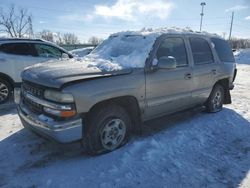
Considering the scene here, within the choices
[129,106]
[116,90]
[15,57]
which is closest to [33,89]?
[116,90]

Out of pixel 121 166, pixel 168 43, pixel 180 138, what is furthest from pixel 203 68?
pixel 121 166

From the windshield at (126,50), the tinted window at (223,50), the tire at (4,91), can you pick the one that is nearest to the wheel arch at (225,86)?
the tinted window at (223,50)

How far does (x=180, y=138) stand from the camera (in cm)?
453

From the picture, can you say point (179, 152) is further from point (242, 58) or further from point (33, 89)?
point (242, 58)

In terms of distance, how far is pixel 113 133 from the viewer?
3930 mm

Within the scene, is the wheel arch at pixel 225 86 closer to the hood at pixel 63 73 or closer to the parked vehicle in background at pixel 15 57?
the hood at pixel 63 73

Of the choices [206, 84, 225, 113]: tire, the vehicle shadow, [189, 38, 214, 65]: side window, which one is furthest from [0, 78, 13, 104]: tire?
[206, 84, 225, 113]: tire

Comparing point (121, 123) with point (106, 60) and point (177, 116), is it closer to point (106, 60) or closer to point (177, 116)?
point (106, 60)

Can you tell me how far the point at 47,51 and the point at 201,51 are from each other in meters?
4.77

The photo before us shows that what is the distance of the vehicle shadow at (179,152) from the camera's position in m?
3.38

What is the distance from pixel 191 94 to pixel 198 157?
155 cm

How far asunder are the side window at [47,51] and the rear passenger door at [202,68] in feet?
14.9

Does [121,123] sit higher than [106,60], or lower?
lower

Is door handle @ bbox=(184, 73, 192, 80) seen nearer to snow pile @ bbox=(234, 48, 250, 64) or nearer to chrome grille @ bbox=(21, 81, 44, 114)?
chrome grille @ bbox=(21, 81, 44, 114)
